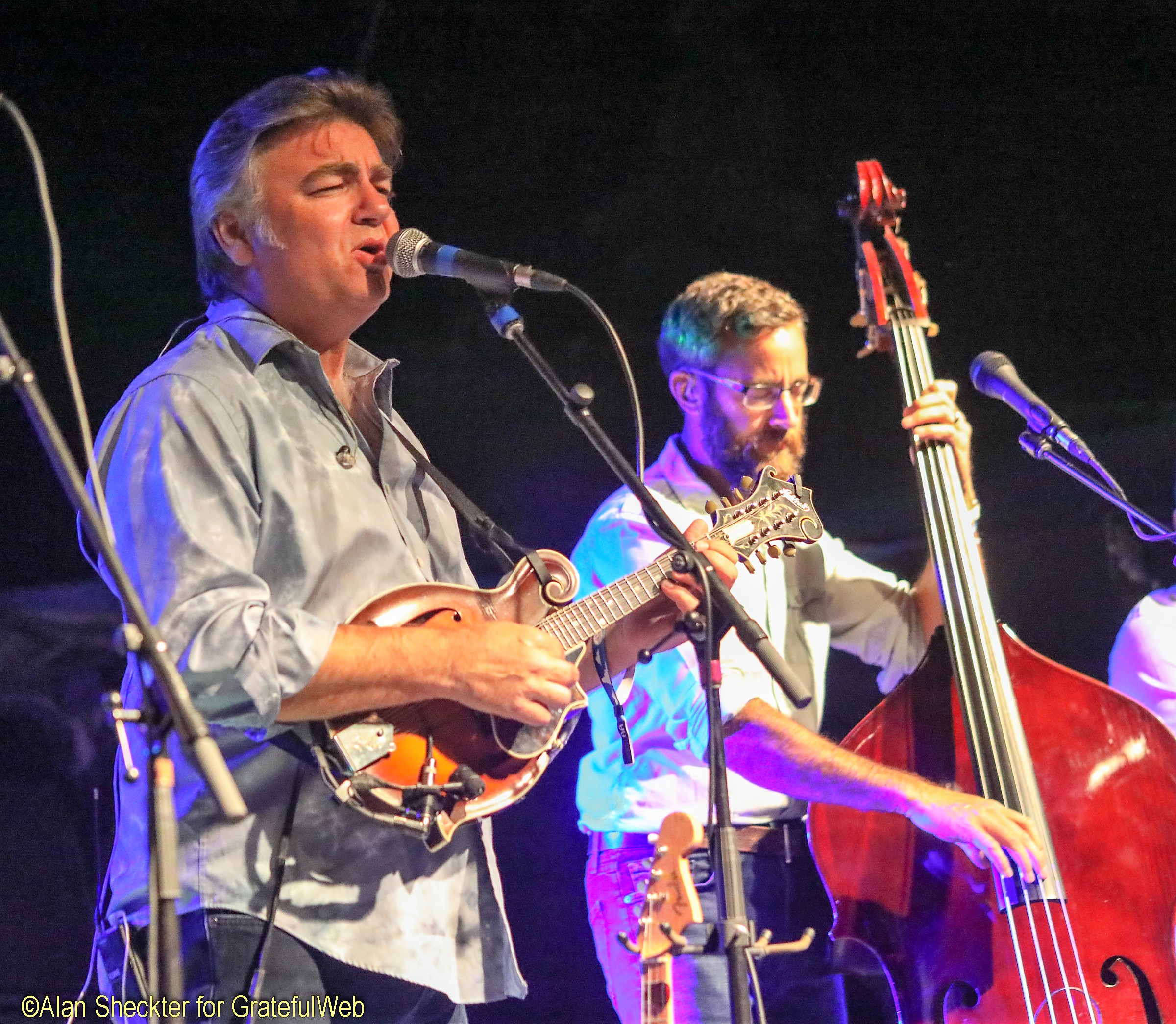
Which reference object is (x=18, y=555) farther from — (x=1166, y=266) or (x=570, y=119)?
(x=1166, y=266)

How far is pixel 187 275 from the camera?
4.60 metres

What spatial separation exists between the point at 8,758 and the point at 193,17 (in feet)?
8.19

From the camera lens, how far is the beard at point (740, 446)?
3.59 metres

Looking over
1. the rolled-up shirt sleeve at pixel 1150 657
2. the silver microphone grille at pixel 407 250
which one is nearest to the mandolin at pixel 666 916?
the silver microphone grille at pixel 407 250

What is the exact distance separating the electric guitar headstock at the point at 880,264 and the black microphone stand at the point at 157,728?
7.42 feet

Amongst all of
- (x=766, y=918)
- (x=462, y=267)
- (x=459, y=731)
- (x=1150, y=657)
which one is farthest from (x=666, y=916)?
(x=1150, y=657)

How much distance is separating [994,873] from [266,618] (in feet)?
5.31

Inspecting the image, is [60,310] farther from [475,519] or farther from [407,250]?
[475,519]

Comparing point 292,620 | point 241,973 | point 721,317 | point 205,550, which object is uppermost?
point 721,317

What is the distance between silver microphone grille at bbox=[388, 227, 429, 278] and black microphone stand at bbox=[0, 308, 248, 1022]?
905 millimetres

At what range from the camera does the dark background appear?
13.8 feet

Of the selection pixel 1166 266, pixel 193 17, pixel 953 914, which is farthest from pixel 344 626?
pixel 1166 266

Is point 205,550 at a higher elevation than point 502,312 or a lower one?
lower

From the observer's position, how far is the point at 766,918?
313cm
